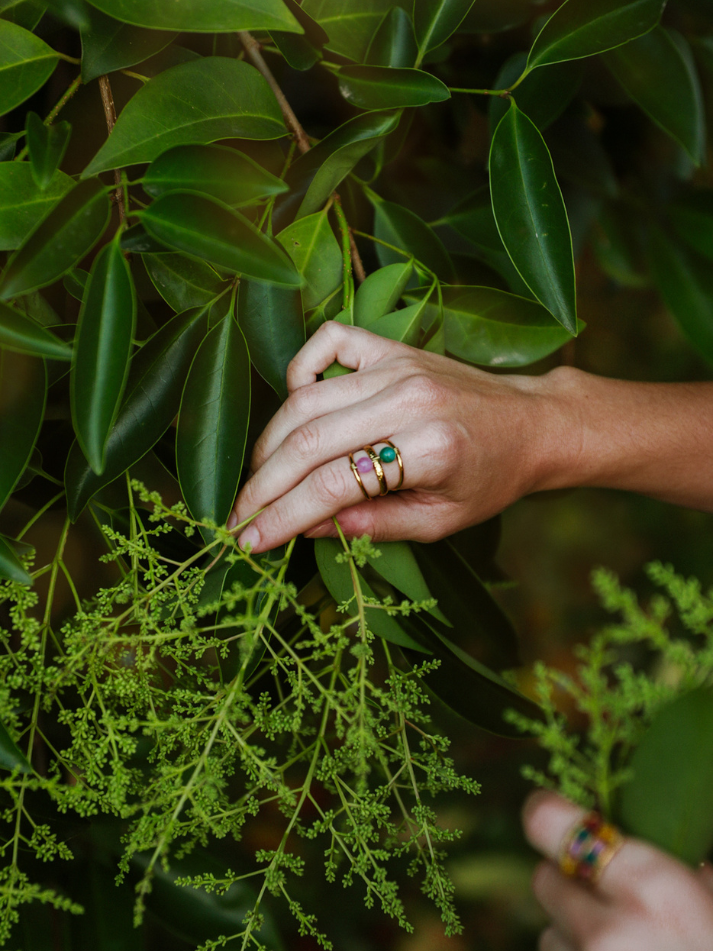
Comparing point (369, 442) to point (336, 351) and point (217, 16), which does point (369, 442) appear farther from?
point (217, 16)

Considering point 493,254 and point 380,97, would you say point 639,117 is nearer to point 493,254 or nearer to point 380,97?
point 493,254

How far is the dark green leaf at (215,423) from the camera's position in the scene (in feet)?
1.57

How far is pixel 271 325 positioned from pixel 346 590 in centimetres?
21

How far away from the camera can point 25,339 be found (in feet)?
1.26

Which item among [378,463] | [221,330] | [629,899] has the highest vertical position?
[221,330]

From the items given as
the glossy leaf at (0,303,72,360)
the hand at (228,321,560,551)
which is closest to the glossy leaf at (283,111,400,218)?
the hand at (228,321,560,551)

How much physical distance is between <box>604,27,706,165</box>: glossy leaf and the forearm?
0.81 ft

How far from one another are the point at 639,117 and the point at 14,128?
79cm

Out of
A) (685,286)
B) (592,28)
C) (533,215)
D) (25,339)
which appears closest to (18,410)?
(25,339)

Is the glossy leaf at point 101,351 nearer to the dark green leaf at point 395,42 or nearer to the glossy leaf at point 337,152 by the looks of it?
the glossy leaf at point 337,152

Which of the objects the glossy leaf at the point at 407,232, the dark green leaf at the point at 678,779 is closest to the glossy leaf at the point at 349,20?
the glossy leaf at the point at 407,232

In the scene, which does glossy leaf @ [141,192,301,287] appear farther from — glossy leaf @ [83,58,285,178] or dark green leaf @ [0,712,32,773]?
dark green leaf @ [0,712,32,773]

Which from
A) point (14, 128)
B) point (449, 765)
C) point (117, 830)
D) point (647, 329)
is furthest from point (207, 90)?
point (647, 329)

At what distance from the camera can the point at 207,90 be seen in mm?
479
